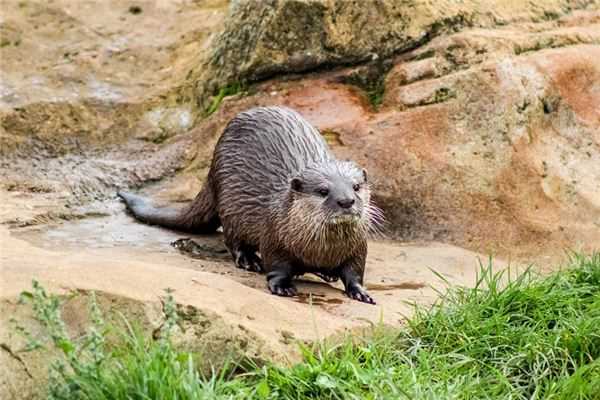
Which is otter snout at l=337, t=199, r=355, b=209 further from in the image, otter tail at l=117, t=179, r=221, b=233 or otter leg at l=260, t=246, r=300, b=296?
otter tail at l=117, t=179, r=221, b=233

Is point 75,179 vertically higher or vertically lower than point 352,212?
lower

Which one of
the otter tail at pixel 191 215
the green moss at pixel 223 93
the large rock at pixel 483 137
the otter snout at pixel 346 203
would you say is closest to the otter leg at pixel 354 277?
the otter snout at pixel 346 203

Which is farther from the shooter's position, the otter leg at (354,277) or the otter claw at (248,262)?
the otter claw at (248,262)

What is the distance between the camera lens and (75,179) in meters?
4.89

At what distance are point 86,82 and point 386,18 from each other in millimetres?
1715

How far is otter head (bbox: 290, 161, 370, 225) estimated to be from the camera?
363 cm

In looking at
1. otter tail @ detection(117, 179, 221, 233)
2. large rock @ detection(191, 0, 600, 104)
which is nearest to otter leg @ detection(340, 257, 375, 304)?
otter tail @ detection(117, 179, 221, 233)

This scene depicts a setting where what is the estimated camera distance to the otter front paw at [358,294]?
11.8ft

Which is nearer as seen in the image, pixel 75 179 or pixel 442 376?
pixel 442 376

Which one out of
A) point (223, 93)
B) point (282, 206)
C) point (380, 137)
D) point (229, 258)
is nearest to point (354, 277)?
point (282, 206)

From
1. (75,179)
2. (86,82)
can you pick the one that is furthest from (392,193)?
(86,82)

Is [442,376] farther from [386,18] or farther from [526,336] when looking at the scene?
[386,18]

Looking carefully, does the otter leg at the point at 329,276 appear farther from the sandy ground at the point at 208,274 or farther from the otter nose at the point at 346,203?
the otter nose at the point at 346,203

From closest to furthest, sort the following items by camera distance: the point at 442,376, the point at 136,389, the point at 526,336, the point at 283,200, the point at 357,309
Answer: the point at 136,389
the point at 442,376
the point at 526,336
the point at 357,309
the point at 283,200
